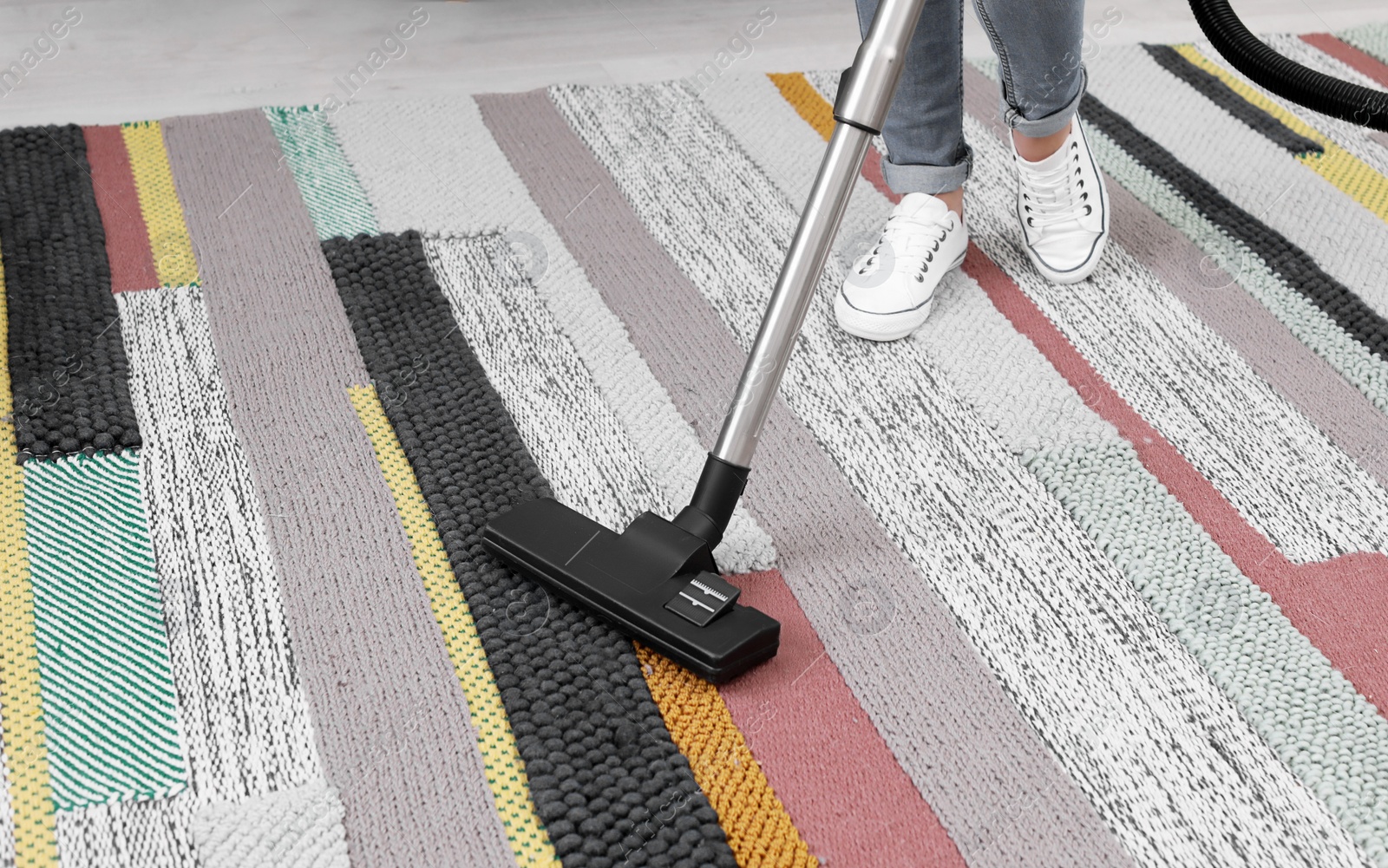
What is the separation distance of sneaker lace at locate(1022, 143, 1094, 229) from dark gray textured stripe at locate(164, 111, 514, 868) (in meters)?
0.70

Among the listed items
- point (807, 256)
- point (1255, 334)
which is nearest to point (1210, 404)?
point (1255, 334)

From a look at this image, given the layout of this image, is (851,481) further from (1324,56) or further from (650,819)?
(1324,56)

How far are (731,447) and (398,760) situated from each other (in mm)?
301

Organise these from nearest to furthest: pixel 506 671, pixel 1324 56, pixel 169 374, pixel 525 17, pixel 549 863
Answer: pixel 549 863 → pixel 506 671 → pixel 169 374 → pixel 1324 56 → pixel 525 17

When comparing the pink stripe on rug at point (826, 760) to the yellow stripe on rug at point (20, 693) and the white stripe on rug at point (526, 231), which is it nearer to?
the white stripe on rug at point (526, 231)

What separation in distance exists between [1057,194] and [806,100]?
1.48ft

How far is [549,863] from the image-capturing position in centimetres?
71

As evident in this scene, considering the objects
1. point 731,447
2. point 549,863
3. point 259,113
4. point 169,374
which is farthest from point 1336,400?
point 259,113

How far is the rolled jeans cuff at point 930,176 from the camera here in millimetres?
1234

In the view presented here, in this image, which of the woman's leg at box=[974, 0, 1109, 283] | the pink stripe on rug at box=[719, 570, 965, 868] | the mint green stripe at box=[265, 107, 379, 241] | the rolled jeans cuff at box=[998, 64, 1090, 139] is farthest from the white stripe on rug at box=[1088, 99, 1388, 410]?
the mint green stripe at box=[265, 107, 379, 241]

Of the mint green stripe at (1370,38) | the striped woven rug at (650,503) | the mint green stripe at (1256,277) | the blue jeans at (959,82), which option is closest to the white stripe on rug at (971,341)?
the striped woven rug at (650,503)

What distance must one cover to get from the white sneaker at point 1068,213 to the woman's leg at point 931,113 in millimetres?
79

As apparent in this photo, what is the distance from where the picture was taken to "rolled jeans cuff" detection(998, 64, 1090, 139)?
120 cm

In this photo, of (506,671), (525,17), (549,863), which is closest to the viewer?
(549,863)
